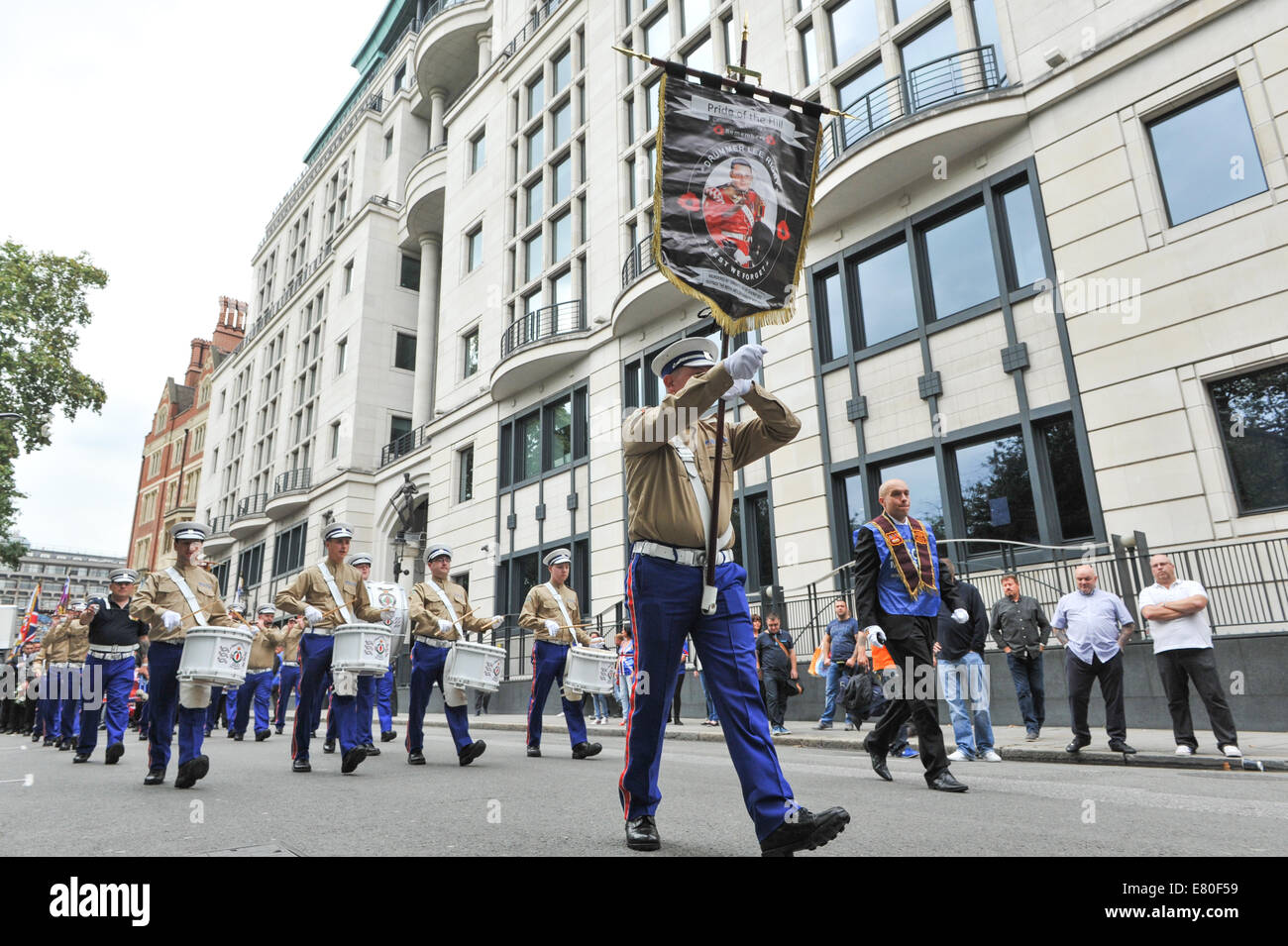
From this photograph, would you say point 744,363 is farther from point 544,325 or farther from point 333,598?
point 544,325

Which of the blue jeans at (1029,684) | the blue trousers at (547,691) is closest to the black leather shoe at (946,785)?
the blue trousers at (547,691)

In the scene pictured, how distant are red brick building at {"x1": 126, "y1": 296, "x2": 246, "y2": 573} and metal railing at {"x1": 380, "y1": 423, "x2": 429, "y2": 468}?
93.1ft

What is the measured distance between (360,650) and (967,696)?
619 cm

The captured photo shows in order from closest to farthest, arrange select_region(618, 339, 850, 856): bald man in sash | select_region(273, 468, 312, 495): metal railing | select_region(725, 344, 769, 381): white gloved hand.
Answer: select_region(725, 344, 769, 381): white gloved hand → select_region(618, 339, 850, 856): bald man in sash → select_region(273, 468, 312, 495): metal railing

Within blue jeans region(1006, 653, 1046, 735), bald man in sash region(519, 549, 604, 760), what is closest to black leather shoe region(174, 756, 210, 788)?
bald man in sash region(519, 549, 604, 760)

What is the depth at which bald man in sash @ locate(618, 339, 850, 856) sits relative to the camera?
153 inches

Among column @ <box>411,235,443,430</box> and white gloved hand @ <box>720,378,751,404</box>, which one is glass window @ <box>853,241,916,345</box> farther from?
column @ <box>411,235,443,430</box>

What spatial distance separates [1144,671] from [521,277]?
22.8 m

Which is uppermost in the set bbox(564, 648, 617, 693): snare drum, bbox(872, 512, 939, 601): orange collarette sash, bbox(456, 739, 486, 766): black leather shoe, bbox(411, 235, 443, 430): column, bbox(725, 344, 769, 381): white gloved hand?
bbox(411, 235, 443, 430): column

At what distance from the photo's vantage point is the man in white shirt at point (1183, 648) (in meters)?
8.33

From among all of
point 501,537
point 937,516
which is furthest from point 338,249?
point 937,516

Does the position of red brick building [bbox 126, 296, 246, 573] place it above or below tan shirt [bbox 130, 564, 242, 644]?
above
